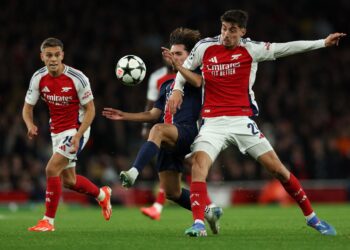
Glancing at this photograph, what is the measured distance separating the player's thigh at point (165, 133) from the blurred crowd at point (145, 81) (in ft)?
33.4

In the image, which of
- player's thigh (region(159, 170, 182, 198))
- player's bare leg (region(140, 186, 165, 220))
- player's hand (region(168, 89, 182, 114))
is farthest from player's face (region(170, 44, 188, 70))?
player's bare leg (region(140, 186, 165, 220))

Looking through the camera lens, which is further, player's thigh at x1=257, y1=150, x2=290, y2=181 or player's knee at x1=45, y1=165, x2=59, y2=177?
player's knee at x1=45, y1=165, x2=59, y2=177

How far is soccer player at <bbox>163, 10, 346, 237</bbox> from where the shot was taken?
8.07m

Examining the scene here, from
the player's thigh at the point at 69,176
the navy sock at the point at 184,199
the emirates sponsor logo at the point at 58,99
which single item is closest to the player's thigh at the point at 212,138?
the navy sock at the point at 184,199

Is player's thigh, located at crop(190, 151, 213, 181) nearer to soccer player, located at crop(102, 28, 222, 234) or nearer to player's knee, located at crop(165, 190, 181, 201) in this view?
soccer player, located at crop(102, 28, 222, 234)

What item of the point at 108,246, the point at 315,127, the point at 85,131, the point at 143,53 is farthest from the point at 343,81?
the point at 108,246

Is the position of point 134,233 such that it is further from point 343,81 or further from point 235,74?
point 343,81

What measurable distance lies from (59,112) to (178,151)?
1770 millimetres

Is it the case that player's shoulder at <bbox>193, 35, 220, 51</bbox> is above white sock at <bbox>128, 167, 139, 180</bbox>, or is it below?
above

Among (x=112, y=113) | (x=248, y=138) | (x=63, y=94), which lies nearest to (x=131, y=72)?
(x=63, y=94)

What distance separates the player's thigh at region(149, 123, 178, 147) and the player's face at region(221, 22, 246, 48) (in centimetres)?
91

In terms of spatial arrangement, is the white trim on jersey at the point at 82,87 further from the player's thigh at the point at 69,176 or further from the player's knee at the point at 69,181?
the player's knee at the point at 69,181

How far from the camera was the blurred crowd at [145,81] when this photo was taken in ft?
61.5

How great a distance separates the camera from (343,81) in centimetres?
2194
